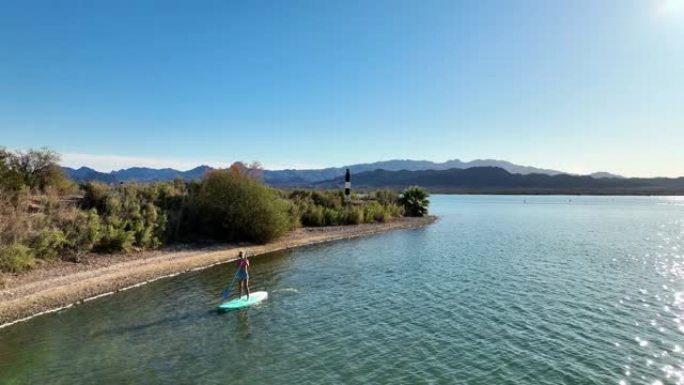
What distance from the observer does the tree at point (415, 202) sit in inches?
2879

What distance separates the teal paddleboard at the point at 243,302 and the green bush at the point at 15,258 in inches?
448

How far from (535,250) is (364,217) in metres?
25.6

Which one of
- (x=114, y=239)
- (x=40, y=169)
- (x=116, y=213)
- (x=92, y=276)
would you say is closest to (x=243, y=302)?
(x=92, y=276)

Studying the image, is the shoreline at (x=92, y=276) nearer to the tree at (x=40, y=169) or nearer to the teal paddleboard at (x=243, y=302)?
the teal paddleboard at (x=243, y=302)

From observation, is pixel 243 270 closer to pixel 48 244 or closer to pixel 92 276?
pixel 92 276

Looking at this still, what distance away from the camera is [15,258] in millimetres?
22969

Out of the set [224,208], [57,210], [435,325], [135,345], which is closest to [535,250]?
[435,325]

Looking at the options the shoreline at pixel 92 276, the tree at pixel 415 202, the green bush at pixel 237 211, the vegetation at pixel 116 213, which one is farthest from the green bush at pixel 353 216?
the shoreline at pixel 92 276

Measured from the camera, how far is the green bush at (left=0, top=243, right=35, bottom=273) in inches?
891

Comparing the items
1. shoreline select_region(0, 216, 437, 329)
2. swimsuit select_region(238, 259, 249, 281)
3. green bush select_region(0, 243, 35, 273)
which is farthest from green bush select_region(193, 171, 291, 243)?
swimsuit select_region(238, 259, 249, 281)

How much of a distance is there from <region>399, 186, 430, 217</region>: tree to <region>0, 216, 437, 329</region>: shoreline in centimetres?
3719

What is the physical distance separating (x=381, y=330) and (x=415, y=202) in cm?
5708

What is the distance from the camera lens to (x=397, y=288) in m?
24.1

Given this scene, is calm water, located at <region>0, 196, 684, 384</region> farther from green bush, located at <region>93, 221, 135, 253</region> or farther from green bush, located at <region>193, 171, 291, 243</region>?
green bush, located at <region>193, 171, 291, 243</region>
